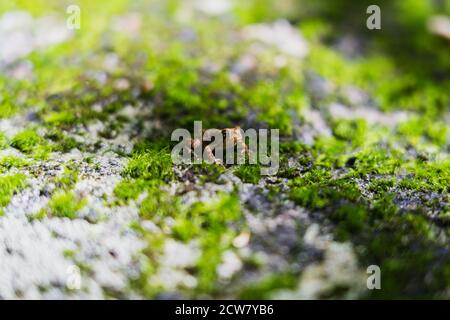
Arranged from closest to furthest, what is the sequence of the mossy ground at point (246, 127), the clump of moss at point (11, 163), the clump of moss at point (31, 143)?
the mossy ground at point (246, 127), the clump of moss at point (11, 163), the clump of moss at point (31, 143)

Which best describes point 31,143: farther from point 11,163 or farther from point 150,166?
point 150,166

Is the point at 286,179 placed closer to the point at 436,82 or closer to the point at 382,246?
the point at 382,246

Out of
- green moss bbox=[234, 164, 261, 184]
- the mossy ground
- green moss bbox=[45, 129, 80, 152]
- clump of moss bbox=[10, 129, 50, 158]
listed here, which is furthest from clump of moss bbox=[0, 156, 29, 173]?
green moss bbox=[234, 164, 261, 184]

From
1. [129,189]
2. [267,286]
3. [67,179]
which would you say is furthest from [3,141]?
[267,286]

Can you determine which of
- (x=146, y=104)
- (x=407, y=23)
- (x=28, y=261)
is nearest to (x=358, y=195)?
(x=146, y=104)

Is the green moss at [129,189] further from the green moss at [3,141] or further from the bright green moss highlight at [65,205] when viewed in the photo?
the green moss at [3,141]

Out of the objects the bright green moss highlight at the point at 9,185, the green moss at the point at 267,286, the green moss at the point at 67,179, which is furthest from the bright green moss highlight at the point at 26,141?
the green moss at the point at 267,286
